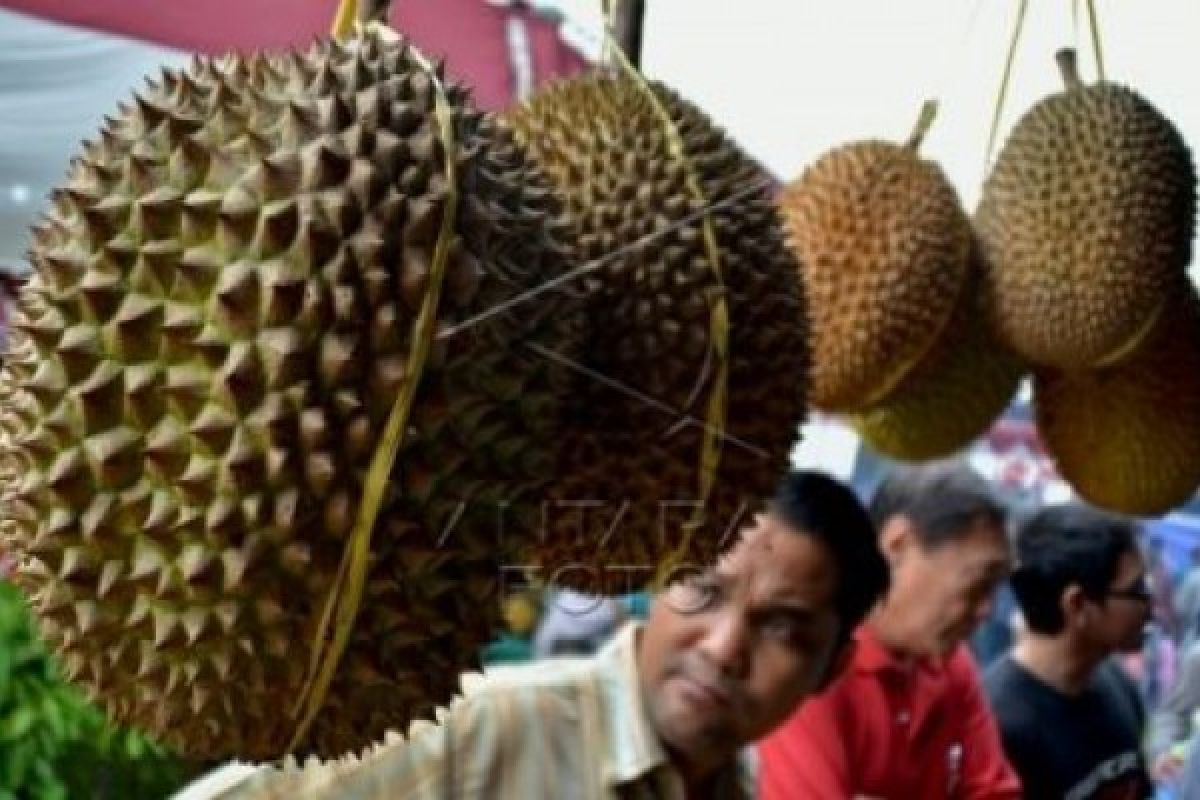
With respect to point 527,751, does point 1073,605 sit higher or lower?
lower

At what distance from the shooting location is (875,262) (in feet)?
5.17

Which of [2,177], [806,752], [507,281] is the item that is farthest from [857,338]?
[2,177]

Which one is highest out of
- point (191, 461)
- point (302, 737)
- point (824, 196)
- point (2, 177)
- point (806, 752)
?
point (2, 177)

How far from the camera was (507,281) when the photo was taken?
692 millimetres

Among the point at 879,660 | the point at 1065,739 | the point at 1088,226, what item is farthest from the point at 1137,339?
the point at 1065,739

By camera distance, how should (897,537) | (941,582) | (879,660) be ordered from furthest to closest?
(897,537)
(941,582)
(879,660)

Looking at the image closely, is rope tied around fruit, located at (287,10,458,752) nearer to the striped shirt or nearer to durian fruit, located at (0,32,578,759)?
durian fruit, located at (0,32,578,759)

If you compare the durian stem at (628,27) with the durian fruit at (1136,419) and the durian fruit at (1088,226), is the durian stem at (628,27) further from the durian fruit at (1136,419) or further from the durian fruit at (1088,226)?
the durian fruit at (1136,419)

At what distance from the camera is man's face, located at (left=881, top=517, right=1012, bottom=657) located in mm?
2348

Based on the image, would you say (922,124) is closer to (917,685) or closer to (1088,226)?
(1088,226)

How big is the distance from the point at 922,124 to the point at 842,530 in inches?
14.5

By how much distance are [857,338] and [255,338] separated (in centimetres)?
97

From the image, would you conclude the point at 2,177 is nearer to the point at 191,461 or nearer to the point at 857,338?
the point at 857,338

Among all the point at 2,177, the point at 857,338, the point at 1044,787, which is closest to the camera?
the point at 857,338
